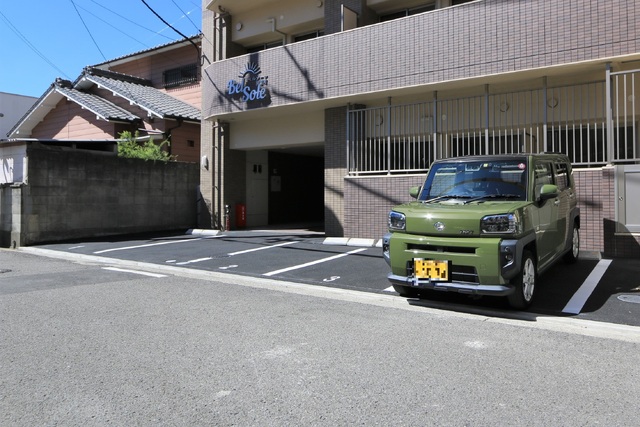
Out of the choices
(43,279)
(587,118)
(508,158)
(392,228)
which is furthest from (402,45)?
(43,279)

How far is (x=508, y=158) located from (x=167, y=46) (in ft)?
57.9

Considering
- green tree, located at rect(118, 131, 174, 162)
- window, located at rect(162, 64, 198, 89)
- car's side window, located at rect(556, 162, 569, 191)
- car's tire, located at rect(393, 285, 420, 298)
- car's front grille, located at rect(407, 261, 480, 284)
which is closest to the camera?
car's front grille, located at rect(407, 261, 480, 284)

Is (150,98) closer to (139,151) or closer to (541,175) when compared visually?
(139,151)

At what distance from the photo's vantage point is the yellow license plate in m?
5.44

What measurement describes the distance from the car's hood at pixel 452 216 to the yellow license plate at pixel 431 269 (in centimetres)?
34

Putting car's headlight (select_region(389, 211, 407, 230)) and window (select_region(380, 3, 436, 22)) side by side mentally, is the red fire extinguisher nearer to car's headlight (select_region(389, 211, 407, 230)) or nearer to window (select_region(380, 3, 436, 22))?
window (select_region(380, 3, 436, 22))

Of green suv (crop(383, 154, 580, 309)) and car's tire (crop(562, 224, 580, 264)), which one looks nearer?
green suv (crop(383, 154, 580, 309))

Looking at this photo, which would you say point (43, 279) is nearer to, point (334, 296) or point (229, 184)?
point (334, 296)

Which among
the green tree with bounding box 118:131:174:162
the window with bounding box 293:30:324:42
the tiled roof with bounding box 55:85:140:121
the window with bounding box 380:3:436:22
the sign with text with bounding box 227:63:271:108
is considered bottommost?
the green tree with bounding box 118:131:174:162

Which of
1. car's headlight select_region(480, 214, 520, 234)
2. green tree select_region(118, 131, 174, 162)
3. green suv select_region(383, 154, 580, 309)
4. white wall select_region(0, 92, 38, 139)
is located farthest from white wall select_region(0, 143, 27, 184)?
white wall select_region(0, 92, 38, 139)

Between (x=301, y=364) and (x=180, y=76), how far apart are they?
19021 millimetres

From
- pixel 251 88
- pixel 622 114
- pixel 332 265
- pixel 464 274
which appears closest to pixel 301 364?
pixel 464 274

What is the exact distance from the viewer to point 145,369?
3.83m

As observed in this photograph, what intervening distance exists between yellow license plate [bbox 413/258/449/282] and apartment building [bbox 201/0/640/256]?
17.1 ft
